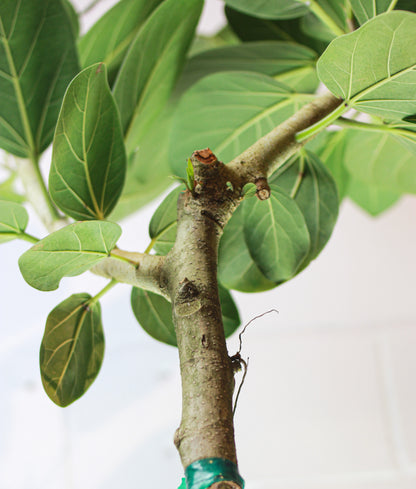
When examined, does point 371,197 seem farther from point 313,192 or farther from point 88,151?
point 88,151

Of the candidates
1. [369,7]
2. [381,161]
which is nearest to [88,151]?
[369,7]

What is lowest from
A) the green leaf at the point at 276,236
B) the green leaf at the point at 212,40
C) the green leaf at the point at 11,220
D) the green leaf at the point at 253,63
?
the green leaf at the point at 11,220

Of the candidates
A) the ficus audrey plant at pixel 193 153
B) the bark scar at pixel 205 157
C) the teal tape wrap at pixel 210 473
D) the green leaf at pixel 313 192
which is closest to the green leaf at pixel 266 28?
the ficus audrey plant at pixel 193 153

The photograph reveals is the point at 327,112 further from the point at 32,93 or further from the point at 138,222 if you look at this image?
the point at 138,222

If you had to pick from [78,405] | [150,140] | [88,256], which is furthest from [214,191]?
[78,405]

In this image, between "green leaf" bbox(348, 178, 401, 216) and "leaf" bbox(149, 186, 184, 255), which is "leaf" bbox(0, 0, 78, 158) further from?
"green leaf" bbox(348, 178, 401, 216)

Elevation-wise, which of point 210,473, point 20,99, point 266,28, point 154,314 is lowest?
point 210,473

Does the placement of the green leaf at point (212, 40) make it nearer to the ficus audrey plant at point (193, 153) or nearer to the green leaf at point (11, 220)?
the ficus audrey plant at point (193, 153)
